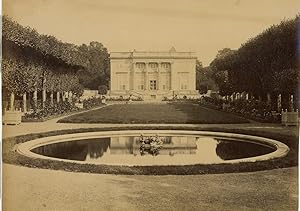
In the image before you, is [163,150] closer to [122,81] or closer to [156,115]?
[156,115]

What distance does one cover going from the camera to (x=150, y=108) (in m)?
6.88

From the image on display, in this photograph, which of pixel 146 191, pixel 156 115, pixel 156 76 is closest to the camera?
pixel 146 191

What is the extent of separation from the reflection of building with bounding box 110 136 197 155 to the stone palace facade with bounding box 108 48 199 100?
626mm

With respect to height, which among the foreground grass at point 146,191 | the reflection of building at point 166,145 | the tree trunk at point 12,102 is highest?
the tree trunk at point 12,102

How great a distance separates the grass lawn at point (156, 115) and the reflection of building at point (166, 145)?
25cm

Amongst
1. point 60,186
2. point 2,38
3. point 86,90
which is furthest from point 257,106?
point 2,38

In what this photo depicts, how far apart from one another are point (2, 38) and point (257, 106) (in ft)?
11.9

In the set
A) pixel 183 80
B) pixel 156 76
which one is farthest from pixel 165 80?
pixel 183 80

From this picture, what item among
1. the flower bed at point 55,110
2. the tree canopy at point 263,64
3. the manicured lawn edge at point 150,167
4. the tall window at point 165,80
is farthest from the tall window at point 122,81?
the manicured lawn edge at point 150,167

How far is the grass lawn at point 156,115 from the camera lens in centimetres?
628

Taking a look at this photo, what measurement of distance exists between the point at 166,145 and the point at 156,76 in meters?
2.00

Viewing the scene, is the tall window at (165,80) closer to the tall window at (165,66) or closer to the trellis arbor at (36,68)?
the tall window at (165,66)

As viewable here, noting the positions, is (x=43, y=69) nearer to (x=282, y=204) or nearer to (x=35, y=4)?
(x=35, y=4)

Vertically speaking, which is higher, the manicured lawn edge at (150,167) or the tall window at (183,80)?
the tall window at (183,80)
